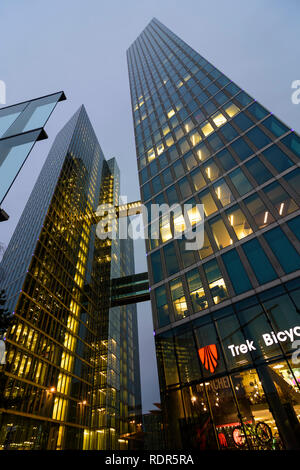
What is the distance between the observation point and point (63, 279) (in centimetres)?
4266

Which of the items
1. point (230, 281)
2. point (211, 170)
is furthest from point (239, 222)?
point (211, 170)

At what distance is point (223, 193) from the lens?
2227cm

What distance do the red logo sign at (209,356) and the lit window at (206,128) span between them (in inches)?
886

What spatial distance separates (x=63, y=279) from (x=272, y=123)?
→ 37996 mm

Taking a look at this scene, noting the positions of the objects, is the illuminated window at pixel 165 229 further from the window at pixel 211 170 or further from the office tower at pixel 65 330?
the office tower at pixel 65 330

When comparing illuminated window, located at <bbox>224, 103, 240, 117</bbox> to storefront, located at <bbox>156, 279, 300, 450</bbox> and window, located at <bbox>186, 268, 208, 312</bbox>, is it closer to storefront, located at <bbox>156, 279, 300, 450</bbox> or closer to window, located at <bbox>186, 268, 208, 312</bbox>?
window, located at <bbox>186, 268, 208, 312</bbox>

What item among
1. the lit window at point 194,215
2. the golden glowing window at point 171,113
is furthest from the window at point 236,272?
the golden glowing window at point 171,113

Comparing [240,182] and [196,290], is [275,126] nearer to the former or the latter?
[240,182]

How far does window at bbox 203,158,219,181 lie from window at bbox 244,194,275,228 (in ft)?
16.1

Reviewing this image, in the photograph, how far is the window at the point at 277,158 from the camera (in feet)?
64.7

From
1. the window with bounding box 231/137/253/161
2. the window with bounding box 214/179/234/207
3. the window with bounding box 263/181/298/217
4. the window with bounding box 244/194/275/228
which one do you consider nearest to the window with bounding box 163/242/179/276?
the window with bounding box 214/179/234/207

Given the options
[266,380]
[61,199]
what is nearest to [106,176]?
[61,199]
